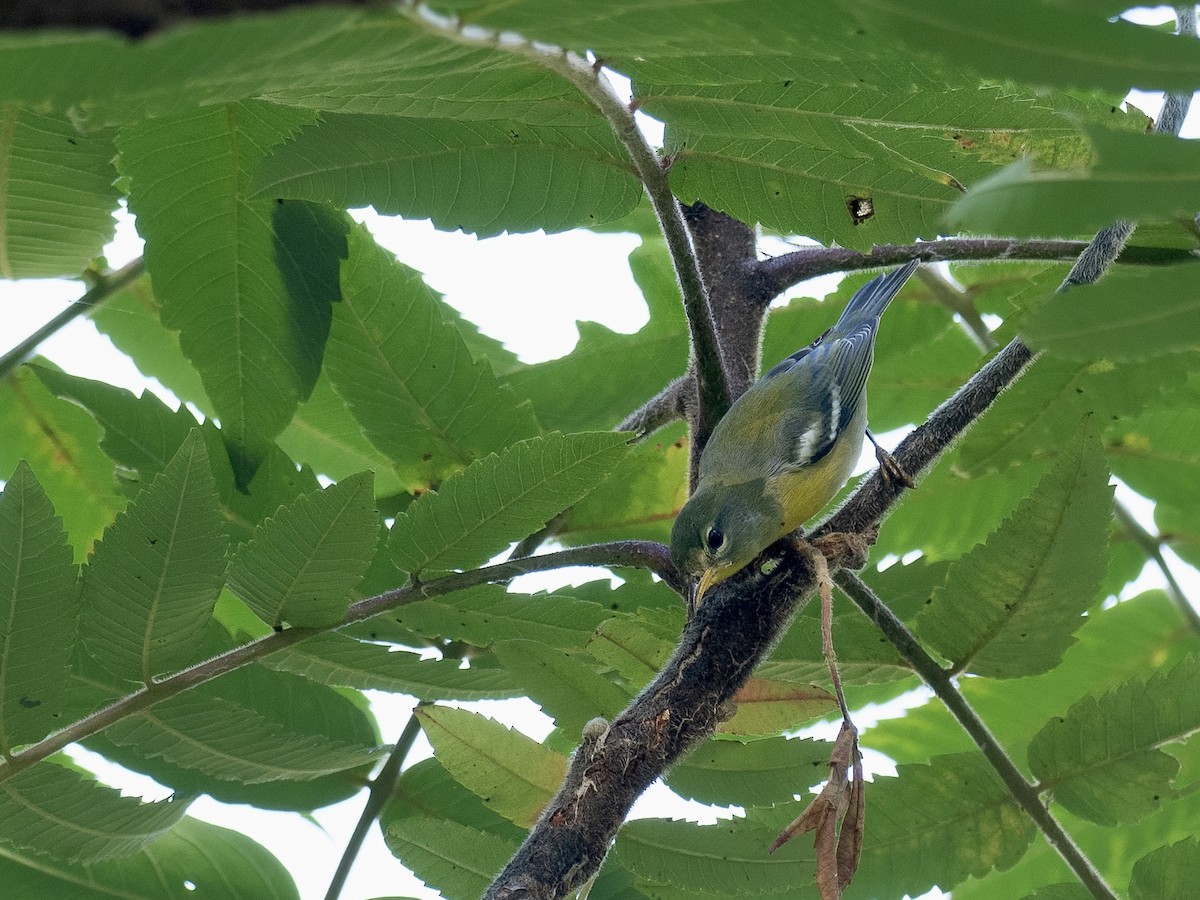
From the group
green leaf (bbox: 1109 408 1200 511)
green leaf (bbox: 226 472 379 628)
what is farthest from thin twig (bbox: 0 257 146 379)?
green leaf (bbox: 1109 408 1200 511)

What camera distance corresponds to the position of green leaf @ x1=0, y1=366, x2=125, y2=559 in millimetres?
2775

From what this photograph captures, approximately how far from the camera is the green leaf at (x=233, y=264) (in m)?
2.30

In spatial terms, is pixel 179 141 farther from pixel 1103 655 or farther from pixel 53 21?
pixel 1103 655

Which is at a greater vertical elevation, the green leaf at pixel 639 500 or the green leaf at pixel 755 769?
the green leaf at pixel 639 500

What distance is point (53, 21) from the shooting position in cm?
61

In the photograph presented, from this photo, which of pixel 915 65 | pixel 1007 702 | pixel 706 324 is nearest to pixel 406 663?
pixel 706 324

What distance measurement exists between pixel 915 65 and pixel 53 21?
4.48ft

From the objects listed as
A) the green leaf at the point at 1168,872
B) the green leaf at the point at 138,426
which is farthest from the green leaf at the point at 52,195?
the green leaf at the point at 1168,872

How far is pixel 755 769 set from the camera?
2.02 m

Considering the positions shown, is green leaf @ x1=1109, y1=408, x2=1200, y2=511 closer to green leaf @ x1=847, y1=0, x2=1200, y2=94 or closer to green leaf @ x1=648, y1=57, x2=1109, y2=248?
green leaf @ x1=648, y1=57, x2=1109, y2=248

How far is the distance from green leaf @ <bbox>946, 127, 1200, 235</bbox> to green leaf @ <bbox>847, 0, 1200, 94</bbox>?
6 cm

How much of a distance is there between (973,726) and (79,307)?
6.40 ft

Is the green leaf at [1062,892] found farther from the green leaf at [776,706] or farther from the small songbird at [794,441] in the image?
the small songbird at [794,441]

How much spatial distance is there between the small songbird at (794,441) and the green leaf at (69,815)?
132cm
